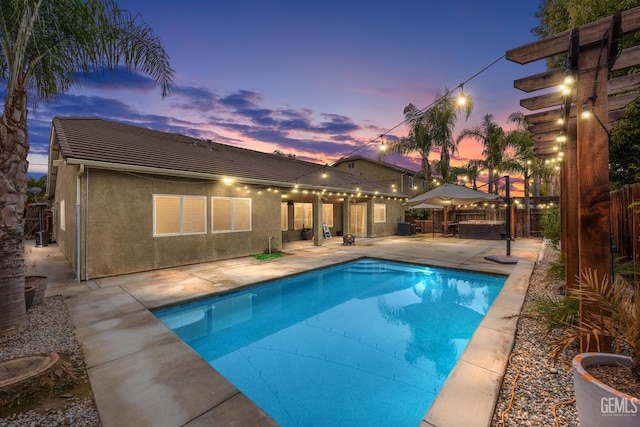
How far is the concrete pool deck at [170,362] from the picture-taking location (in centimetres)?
221

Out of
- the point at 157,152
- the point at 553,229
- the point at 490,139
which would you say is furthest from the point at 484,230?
the point at 157,152

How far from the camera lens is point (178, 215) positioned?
819 cm

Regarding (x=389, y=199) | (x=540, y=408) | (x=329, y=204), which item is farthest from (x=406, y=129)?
(x=540, y=408)

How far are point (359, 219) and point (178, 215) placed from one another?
37.5ft

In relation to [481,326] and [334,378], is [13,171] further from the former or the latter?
[481,326]

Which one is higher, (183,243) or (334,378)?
(183,243)

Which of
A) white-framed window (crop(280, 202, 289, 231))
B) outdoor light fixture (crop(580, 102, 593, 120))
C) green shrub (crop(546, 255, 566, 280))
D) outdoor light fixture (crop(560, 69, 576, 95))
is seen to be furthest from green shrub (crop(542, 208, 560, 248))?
white-framed window (crop(280, 202, 289, 231))

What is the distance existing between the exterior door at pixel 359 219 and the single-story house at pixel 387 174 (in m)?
7.06

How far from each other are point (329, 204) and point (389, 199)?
162 inches

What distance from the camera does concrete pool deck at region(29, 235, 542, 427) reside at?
2211 mm

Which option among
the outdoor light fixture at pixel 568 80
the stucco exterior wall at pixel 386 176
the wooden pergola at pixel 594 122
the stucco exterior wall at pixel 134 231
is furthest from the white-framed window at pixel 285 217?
the wooden pergola at pixel 594 122

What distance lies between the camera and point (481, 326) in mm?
3918

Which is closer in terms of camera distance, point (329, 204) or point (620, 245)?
point (620, 245)

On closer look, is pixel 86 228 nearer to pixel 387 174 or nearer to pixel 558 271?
pixel 558 271
